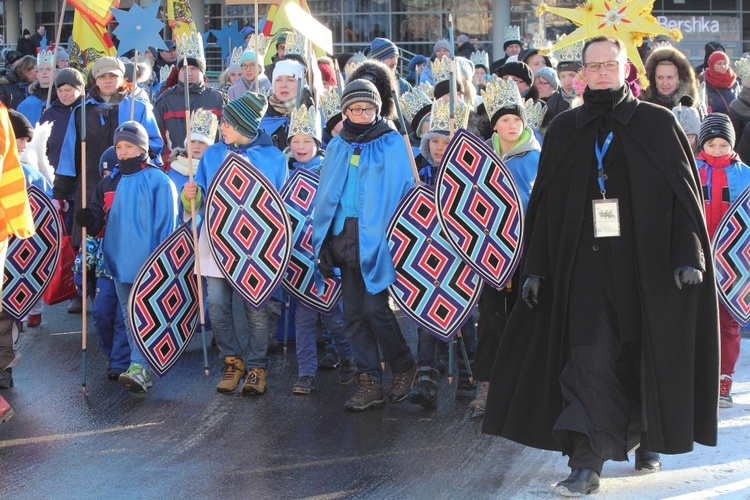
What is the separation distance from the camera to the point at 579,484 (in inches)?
217

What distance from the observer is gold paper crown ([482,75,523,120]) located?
24.0 feet

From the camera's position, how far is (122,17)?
29.5ft

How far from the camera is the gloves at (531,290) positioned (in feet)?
18.9

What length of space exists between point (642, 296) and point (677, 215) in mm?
396

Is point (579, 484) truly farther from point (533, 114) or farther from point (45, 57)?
point (45, 57)

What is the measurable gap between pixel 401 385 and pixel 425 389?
23cm

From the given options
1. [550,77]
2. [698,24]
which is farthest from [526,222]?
[698,24]

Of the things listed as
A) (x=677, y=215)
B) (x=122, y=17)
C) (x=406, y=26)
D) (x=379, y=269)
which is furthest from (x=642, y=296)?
(x=406, y=26)

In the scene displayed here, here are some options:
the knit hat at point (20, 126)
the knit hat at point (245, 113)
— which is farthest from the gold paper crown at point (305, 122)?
the knit hat at point (20, 126)

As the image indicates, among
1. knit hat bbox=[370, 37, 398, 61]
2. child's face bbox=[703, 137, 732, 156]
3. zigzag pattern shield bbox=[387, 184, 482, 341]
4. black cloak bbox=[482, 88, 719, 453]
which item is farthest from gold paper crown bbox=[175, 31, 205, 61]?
black cloak bbox=[482, 88, 719, 453]

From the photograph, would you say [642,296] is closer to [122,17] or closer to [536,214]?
[536,214]

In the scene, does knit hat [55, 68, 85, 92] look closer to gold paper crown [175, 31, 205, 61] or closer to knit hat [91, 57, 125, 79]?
knit hat [91, 57, 125, 79]

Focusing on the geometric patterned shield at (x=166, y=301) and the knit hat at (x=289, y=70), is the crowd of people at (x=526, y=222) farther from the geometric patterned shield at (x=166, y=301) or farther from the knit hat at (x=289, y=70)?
the geometric patterned shield at (x=166, y=301)

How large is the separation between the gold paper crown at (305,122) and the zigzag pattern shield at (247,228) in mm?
917
